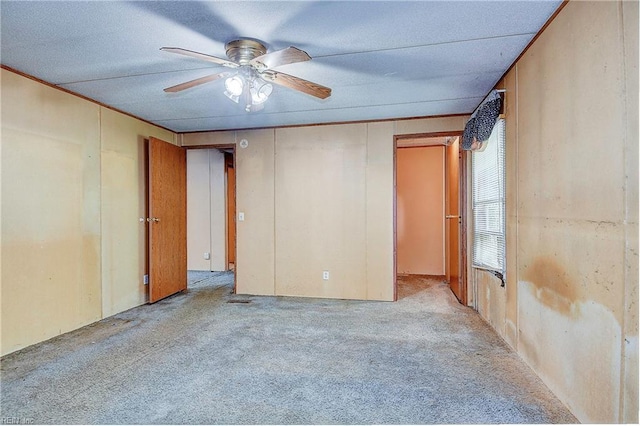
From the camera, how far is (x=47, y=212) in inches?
113

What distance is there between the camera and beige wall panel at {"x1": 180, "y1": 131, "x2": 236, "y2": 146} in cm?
464

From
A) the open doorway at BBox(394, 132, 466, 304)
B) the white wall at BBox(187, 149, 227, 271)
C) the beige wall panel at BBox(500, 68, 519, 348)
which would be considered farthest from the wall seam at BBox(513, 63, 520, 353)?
the white wall at BBox(187, 149, 227, 271)

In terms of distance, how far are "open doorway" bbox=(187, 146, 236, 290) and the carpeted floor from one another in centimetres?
268

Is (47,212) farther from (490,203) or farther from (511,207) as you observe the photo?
(490,203)

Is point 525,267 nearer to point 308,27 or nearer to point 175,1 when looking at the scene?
point 308,27

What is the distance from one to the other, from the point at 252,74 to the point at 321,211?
2.30 meters

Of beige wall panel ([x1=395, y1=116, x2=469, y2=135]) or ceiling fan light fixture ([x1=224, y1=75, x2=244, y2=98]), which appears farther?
beige wall panel ([x1=395, y1=116, x2=469, y2=135])

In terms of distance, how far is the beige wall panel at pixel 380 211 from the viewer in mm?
4176

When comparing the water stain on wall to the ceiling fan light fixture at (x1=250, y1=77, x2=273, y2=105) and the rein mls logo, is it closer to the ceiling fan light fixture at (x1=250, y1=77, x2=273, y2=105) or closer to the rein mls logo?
the ceiling fan light fixture at (x1=250, y1=77, x2=273, y2=105)

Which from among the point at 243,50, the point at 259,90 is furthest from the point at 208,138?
the point at 243,50

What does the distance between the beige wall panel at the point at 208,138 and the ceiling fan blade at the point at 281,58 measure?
2.56 metres

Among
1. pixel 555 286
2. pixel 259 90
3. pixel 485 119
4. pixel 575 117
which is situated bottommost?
pixel 555 286

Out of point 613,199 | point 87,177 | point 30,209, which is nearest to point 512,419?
point 613,199

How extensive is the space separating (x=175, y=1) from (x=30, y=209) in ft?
6.97
